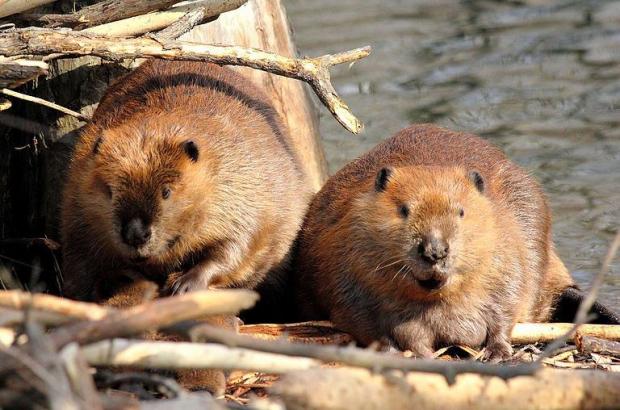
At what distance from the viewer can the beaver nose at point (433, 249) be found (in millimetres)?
5598

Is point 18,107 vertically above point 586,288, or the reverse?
point 18,107

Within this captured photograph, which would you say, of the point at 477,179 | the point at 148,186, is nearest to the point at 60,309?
the point at 148,186

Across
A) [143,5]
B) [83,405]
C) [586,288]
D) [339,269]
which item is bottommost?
[586,288]

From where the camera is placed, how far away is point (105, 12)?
6.76 m

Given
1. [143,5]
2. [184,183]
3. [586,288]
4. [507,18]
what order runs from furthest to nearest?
1. [507,18]
2. [586,288]
3. [143,5]
4. [184,183]

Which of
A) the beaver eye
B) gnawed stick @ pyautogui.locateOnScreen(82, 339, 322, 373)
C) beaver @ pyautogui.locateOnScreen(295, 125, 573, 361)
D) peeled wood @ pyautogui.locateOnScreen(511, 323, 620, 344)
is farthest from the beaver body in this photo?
gnawed stick @ pyautogui.locateOnScreen(82, 339, 322, 373)

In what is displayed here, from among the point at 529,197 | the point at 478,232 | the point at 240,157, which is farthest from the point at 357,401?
the point at 529,197

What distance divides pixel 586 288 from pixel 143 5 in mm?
4164

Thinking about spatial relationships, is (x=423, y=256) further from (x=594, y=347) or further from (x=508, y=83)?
(x=508, y=83)

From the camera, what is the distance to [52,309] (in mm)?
3980

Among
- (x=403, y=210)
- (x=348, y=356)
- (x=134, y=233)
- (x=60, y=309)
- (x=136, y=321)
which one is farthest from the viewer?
(x=403, y=210)

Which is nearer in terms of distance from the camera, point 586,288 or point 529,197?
point 529,197

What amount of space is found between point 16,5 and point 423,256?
2599 mm

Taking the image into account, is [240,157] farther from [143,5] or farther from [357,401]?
[357,401]
